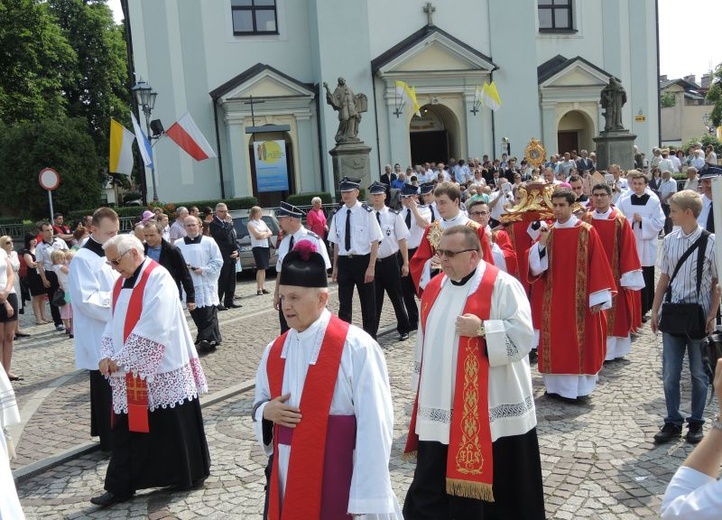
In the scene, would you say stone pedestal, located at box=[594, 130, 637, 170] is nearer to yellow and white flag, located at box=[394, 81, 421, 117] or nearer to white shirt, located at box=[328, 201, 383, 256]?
yellow and white flag, located at box=[394, 81, 421, 117]

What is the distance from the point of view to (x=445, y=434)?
4.34 m

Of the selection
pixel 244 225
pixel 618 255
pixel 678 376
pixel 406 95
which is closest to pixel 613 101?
pixel 406 95

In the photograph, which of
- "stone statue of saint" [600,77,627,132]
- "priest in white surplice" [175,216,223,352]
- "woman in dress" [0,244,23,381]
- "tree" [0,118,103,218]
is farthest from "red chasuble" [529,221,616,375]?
"tree" [0,118,103,218]

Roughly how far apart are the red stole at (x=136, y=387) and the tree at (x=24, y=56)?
1183 inches

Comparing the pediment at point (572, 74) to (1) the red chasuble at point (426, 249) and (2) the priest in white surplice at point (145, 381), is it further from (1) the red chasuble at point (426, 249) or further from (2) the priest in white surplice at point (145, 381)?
(2) the priest in white surplice at point (145, 381)

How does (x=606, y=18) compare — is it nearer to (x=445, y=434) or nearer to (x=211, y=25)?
(x=211, y=25)

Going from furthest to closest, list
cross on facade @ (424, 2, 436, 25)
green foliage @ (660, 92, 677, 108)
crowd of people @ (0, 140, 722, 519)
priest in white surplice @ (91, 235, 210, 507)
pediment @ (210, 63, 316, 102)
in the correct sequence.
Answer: green foliage @ (660, 92, 677, 108)
cross on facade @ (424, 2, 436, 25)
pediment @ (210, 63, 316, 102)
priest in white surplice @ (91, 235, 210, 507)
crowd of people @ (0, 140, 722, 519)

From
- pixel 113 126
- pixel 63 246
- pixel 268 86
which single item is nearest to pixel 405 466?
pixel 63 246

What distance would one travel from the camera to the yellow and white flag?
87.0 ft

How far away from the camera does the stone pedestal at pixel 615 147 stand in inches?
1089

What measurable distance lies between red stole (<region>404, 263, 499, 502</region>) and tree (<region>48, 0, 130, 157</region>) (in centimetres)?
3877

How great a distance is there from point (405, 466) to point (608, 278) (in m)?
2.65

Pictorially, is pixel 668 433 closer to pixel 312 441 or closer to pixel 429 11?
pixel 312 441

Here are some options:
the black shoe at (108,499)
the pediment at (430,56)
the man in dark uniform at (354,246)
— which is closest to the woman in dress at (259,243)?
the man in dark uniform at (354,246)
